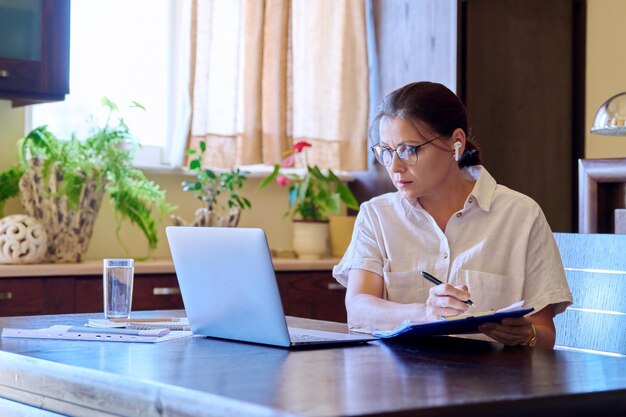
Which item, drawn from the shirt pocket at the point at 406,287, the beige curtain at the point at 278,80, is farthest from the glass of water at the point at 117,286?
the beige curtain at the point at 278,80

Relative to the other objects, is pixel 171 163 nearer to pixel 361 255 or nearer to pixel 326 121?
pixel 326 121

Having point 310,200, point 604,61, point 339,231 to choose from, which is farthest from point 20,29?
point 604,61

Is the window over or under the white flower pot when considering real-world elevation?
over

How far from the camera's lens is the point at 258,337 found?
5.52ft

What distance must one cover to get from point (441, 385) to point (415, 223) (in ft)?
3.29

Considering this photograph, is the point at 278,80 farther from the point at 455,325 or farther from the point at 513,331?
the point at 455,325

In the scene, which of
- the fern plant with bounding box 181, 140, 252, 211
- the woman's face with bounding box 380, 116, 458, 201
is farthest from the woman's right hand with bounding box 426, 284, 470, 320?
the fern plant with bounding box 181, 140, 252, 211

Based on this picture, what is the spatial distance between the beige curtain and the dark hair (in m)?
1.82

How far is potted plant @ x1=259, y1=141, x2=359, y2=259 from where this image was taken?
13.2 ft

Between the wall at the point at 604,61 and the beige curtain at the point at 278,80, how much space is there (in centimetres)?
106

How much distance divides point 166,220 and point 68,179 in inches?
25.5

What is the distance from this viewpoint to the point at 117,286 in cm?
194

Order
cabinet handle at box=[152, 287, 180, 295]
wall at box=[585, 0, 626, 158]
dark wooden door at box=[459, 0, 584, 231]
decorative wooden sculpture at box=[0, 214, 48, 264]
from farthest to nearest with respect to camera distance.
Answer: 1. wall at box=[585, 0, 626, 158]
2. dark wooden door at box=[459, 0, 584, 231]
3. cabinet handle at box=[152, 287, 180, 295]
4. decorative wooden sculpture at box=[0, 214, 48, 264]

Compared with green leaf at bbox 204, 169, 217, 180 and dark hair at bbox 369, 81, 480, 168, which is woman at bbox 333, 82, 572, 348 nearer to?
dark hair at bbox 369, 81, 480, 168
